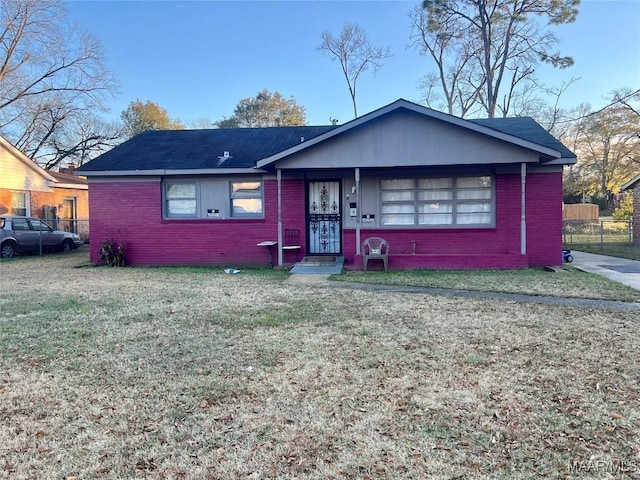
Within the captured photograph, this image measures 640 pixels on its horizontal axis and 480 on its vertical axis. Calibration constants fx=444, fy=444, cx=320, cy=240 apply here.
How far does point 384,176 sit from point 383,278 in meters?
3.55

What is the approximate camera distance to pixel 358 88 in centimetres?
3173

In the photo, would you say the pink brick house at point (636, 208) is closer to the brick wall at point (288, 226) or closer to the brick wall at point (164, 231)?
the brick wall at point (288, 226)

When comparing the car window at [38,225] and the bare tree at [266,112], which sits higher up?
the bare tree at [266,112]

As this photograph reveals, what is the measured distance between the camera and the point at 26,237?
16609 mm

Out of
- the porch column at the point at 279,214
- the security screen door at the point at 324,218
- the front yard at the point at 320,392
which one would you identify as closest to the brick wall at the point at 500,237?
the security screen door at the point at 324,218

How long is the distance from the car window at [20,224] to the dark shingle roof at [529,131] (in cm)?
1628

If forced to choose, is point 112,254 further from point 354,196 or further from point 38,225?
point 354,196

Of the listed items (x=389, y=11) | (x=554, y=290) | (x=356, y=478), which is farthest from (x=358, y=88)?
(x=356, y=478)

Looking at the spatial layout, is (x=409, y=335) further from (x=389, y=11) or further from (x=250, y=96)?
(x=250, y=96)

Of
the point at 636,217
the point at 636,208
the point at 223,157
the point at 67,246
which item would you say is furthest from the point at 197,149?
the point at 636,208

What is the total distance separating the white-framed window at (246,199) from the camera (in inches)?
504

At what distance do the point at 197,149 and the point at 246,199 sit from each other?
110 inches

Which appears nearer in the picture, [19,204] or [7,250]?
[7,250]

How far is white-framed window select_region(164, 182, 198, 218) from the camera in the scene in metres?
13.0
